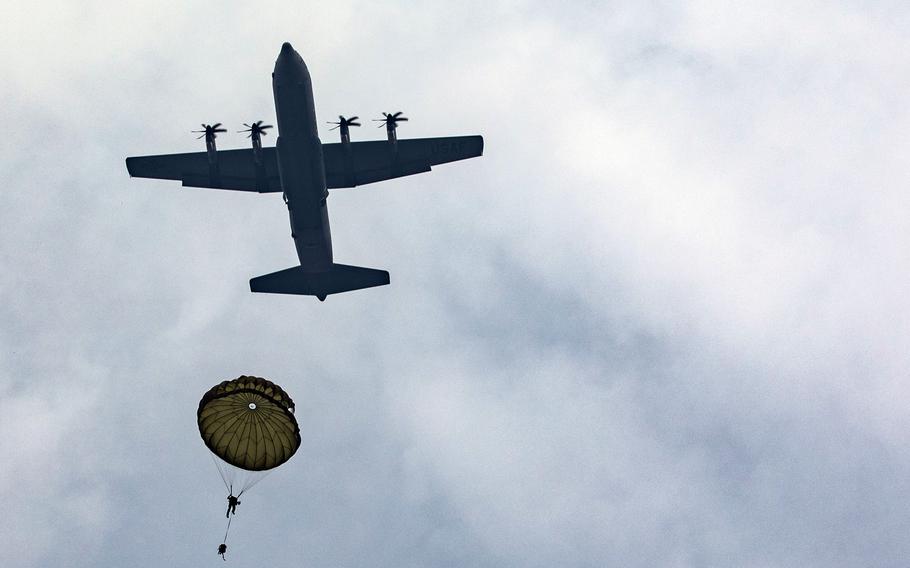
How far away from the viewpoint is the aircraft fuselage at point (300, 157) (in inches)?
2168

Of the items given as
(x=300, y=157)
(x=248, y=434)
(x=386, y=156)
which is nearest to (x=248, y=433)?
(x=248, y=434)

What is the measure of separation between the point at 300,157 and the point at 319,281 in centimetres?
1069

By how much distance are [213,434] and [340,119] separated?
23116mm

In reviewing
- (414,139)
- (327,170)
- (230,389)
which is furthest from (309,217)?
(230,389)

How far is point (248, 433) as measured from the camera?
158 feet

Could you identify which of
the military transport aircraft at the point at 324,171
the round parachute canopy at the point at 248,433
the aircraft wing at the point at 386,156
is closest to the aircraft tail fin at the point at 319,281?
the military transport aircraft at the point at 324,171

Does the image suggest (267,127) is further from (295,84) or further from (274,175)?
(295,84)

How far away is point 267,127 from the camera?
62.2 metres

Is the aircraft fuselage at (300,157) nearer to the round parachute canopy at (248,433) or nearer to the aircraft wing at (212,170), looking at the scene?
the aircraft wing at (212,170)

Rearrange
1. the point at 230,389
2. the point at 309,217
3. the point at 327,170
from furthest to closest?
1. the point at 327,170
2. the point at 309,217
3. the point at 230,389

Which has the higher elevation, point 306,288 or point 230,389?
point 306,288

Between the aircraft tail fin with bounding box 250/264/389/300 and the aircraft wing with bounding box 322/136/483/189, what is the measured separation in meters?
5.86

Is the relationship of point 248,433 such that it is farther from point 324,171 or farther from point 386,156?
point 386,156

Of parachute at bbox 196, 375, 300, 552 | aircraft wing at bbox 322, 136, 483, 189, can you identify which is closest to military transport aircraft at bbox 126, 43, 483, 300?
aircraft wing at bbox 322, 136, 483, 189
